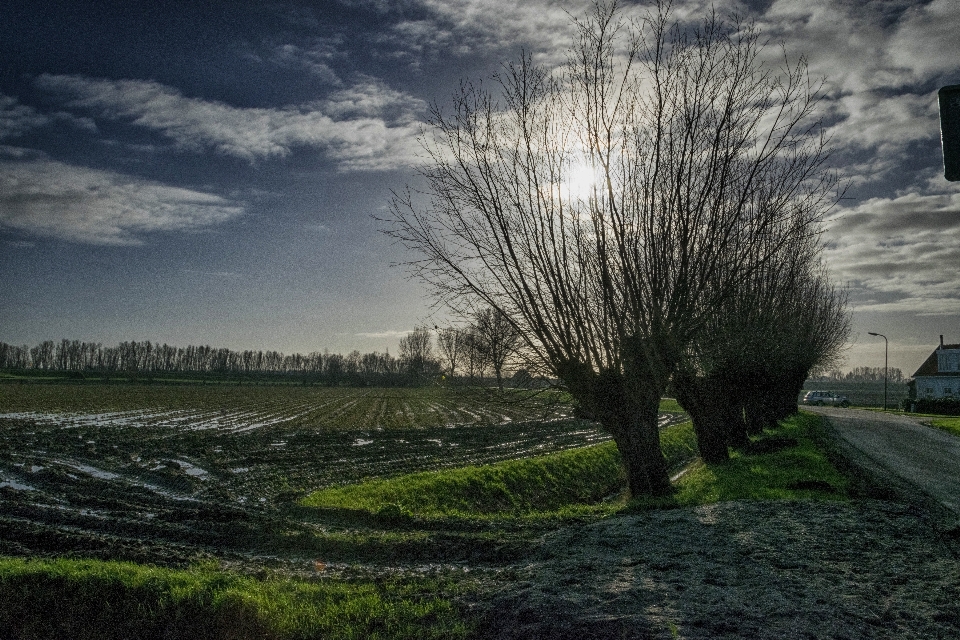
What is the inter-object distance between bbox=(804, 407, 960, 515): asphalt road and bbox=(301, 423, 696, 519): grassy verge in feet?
23.1

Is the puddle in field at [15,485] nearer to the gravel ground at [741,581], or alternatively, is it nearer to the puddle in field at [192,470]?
the puddle in field at [192,470]

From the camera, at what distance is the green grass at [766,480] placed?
1201cm

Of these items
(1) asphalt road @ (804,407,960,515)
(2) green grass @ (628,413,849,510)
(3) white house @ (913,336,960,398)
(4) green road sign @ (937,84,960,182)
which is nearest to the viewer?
(4) green road sign @ (937,84,960,182)

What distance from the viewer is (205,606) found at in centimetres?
673

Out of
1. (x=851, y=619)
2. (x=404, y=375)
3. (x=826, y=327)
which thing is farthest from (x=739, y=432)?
(x=404, y=375)

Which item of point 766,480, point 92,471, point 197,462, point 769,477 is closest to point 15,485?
point 92,471

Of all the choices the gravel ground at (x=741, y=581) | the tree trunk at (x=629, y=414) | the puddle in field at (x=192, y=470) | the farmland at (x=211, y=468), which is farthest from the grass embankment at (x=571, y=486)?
the puddle in field at (x=192, y=470)

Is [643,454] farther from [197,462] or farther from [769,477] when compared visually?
[197,462]

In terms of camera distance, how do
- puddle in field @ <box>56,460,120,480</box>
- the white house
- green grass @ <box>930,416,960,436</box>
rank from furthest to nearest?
the white house → green grass @ <box>930,416,960,436</box> → puddle in field @ <box>56,460,120,480</box>

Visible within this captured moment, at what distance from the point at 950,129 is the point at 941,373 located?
72.8 m

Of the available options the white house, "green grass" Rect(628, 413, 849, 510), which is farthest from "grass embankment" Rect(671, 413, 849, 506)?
the white house

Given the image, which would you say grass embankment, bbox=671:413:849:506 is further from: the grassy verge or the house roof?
the house roof

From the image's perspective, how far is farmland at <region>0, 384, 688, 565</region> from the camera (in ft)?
34.3

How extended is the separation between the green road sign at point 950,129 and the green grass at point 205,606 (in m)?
5.11
